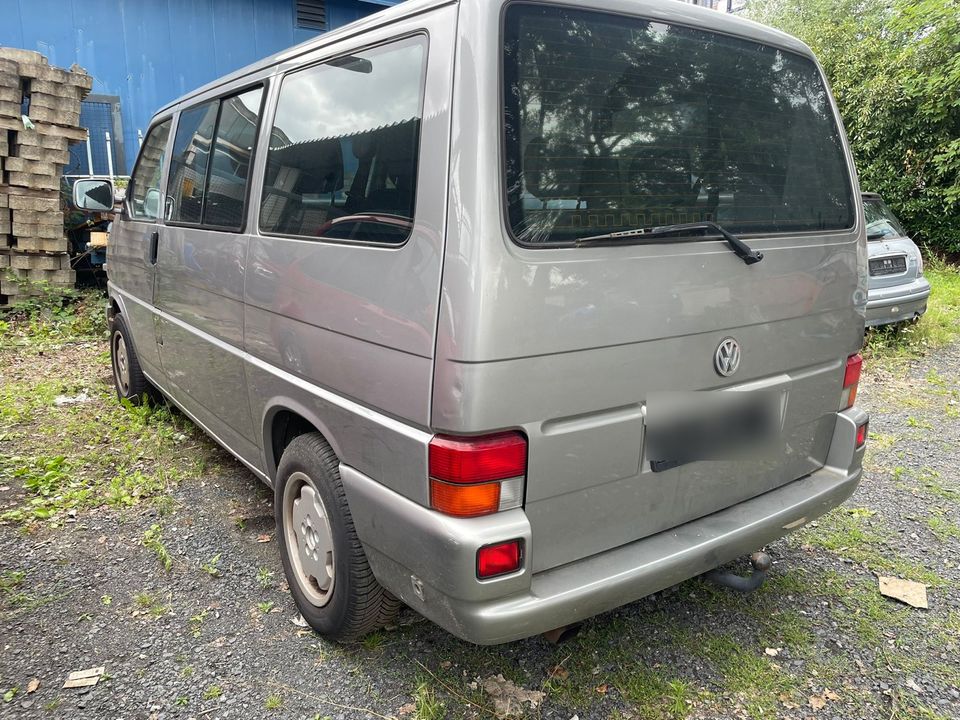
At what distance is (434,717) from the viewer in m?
2.25

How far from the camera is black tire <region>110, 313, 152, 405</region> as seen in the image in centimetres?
471

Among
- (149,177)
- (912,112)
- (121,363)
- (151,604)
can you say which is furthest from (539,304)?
(912,112)

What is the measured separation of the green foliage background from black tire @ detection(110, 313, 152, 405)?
1187 centimetres

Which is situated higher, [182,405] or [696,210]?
[696,210]

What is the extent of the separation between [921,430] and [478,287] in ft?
14.2

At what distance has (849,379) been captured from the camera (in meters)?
2.75

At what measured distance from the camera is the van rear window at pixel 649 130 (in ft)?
6.28

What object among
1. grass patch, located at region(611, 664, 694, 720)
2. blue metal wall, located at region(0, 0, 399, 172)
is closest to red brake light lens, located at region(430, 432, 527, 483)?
grass patch, located at region(611, 664, 694, 720)

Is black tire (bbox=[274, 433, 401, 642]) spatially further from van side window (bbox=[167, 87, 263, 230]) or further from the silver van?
van side window (bbox=[167, 87, 263, 230])

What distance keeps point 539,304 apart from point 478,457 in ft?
1.42

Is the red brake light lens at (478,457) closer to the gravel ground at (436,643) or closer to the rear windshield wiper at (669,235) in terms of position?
the rear windshield wiper at (669,235)

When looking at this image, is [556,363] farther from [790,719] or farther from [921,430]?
[921,430]

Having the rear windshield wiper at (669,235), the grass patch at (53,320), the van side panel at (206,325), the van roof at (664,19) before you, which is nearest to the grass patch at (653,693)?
the rear windshield wiper at (669,235)

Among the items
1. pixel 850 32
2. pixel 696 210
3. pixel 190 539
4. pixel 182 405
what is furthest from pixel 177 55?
pixel 850 32
